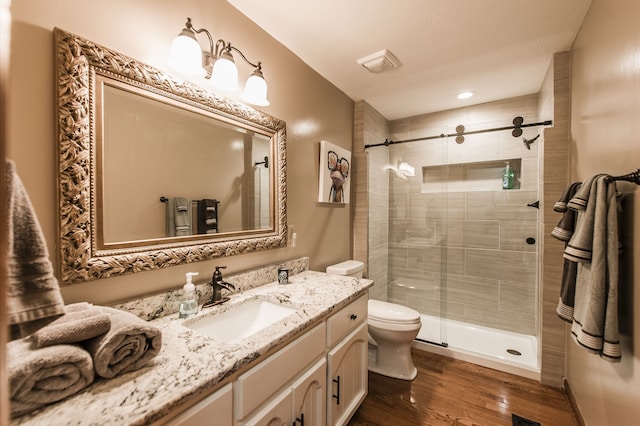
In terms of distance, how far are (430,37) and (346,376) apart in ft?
7.02

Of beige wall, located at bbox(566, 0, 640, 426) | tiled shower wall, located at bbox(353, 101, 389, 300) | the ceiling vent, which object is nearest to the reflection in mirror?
the ceiling vent

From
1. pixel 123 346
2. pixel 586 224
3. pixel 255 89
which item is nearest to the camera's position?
pixel 123 346

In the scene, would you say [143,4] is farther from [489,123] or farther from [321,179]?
[489,123]

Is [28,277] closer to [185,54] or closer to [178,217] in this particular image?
[178,217]

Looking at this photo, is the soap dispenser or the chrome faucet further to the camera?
the chrome faucet

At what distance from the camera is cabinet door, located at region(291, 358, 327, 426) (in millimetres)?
1071

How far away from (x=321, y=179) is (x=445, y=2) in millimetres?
1294

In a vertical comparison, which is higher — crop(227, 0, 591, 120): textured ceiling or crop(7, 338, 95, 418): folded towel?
crop(227, 0, 591, 120): textured ceiling

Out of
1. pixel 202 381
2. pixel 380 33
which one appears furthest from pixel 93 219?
pixel 380 33

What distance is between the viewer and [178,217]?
4.00 feet

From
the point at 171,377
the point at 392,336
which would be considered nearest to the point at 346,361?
the point at 392,336

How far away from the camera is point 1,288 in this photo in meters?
0.25

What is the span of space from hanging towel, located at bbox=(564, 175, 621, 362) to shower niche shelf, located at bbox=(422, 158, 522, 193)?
1.72 metres

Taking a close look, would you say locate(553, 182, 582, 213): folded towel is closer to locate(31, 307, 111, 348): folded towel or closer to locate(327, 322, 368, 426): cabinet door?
locate(327, 322, 368, 426): cabinet door
